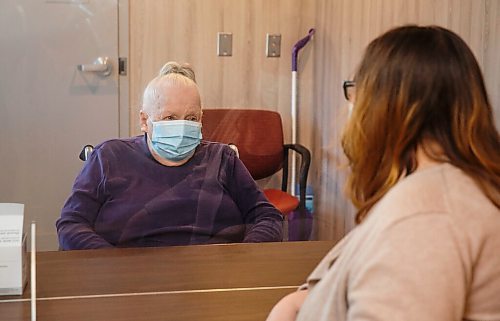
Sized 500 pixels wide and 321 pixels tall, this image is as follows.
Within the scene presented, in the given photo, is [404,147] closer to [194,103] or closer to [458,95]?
[458,95]

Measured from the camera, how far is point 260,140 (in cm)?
336

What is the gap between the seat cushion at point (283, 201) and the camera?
3.00 m

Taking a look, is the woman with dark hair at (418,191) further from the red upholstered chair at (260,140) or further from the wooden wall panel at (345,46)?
the red upholstered chair at (260,140)

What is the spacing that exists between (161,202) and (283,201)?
4.06 feet

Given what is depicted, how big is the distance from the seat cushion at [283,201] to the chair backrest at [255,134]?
127 millimetres

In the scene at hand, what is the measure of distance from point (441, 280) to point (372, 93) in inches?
9.6

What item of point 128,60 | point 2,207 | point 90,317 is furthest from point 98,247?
point 128,60

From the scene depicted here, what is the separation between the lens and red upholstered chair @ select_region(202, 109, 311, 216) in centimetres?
323

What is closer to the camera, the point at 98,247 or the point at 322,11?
the point at 98,247

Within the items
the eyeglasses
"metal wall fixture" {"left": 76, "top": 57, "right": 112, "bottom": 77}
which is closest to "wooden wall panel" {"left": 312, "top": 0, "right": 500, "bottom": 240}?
"metal wall fixture" {"left": 76, "top": 57, "right": 112, "bottom": 77}

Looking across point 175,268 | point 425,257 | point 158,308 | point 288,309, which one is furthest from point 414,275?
point 175,268

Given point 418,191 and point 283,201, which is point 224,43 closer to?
point 283,201

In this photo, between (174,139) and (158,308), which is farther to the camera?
(174,139)

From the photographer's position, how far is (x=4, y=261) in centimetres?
137
